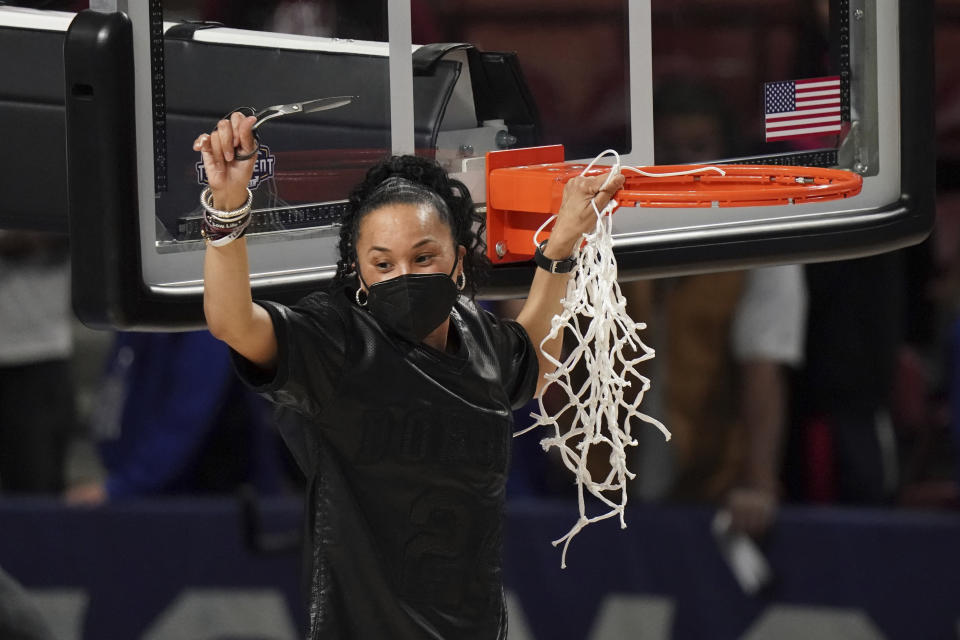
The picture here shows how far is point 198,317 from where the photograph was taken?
2764mm

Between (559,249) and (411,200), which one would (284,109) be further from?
(559,249)

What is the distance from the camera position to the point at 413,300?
2633 millimetres

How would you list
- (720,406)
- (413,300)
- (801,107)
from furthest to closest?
(720,406) → (801,107) → (413,300)

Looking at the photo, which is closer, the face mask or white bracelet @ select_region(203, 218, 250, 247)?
white bracelet @ select_region(203, 218, 250, 247)

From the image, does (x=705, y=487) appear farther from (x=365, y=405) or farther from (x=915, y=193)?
(x=365, y=405)

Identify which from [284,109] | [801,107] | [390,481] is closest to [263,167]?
[284,109]

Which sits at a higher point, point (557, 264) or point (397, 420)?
point (557, 264)

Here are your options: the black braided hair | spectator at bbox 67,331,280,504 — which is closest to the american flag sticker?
the black braided hair

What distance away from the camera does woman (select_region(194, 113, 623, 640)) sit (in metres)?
2.64

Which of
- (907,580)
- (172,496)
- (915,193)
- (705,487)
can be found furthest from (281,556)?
(915,193)

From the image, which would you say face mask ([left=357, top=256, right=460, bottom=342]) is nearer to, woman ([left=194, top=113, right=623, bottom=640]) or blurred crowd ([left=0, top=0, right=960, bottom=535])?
woman ([left=194, top=113, right=623, bottom=640])

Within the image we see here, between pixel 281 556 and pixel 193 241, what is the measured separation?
2.21m

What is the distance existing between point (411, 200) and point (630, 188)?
18.8 inches

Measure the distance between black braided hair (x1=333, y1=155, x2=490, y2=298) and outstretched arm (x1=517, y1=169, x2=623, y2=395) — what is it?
15 cm
